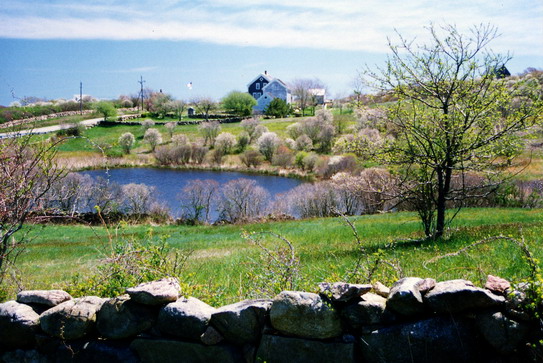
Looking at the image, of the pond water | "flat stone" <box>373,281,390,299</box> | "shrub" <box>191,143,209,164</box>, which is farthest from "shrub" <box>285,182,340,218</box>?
"shrub" <box>191,143,209,164</box>

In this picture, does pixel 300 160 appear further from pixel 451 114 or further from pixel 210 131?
pixel 451 114

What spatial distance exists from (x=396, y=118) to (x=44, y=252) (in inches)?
504

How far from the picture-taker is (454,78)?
11242 mm

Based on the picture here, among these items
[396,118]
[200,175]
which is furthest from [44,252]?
[200,175]

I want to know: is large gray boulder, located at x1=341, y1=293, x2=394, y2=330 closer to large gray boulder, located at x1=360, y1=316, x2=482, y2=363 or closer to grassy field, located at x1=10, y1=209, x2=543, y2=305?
large gray boulder, located at x1=360, y1=316, x2=482, y2=363

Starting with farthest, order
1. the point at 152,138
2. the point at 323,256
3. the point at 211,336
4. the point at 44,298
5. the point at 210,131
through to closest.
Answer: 1. the point at 152,138
2. the point at 210,131
3. the point at 323,256
4. the point at 44,298
5. the point at 211,336

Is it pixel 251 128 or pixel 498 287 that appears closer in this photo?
pixel 498 287

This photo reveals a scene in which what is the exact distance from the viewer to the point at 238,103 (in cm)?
9400

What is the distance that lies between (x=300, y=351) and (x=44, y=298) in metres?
2.90

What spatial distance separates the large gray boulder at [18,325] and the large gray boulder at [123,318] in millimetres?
796

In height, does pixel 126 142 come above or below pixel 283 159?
above

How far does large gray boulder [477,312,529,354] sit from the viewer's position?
4156 mm

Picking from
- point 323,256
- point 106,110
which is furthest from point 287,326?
point 106,110

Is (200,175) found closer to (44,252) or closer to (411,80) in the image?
A: (44,252)
